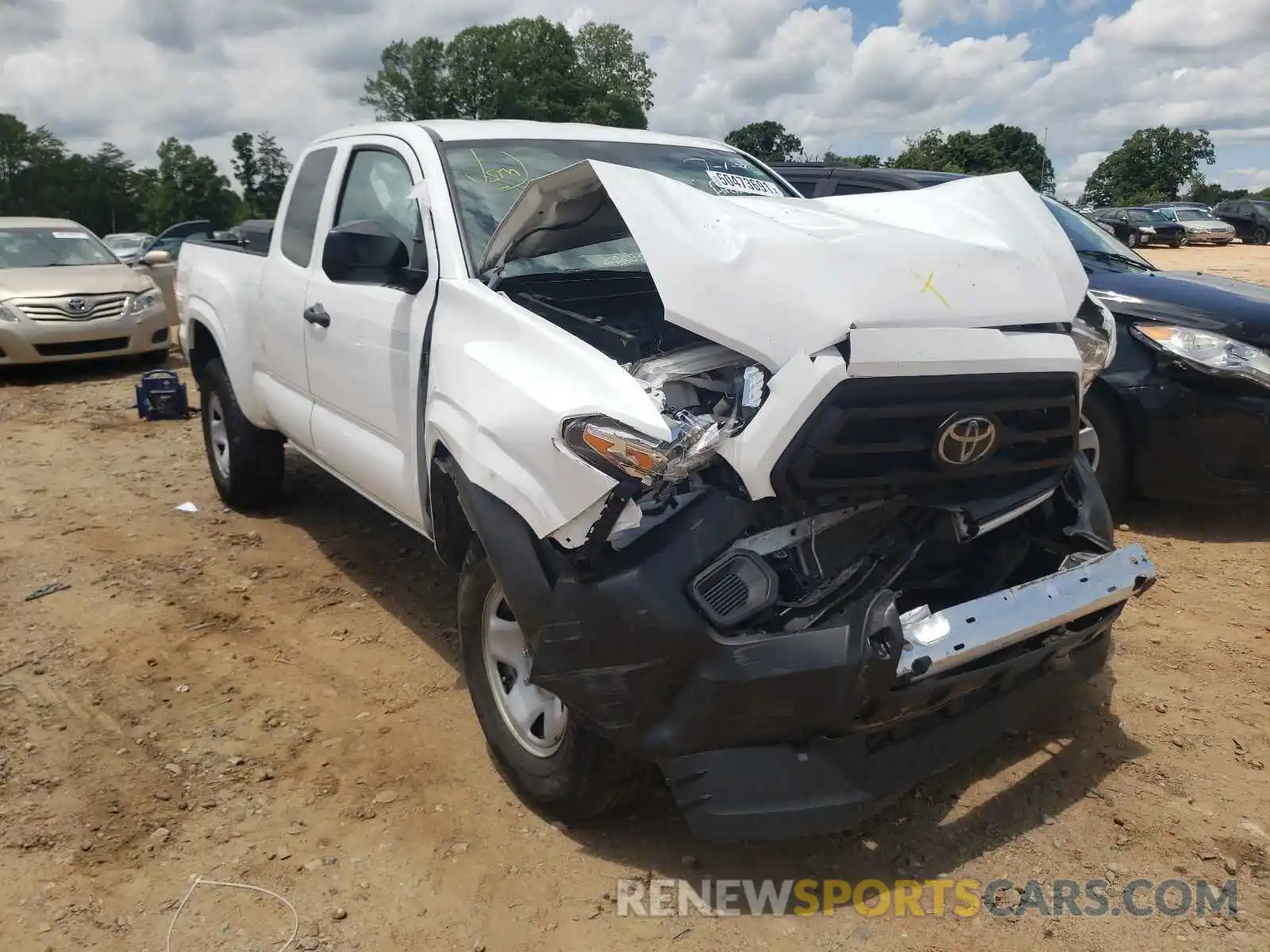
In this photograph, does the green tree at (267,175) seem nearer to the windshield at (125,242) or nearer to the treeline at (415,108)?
the treeline at (415,108)

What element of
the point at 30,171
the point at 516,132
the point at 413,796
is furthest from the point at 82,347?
the point at 30,171

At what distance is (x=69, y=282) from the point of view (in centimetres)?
1019

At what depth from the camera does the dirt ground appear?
2.48 m

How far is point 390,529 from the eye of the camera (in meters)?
5.35

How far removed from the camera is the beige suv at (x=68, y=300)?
383 inches

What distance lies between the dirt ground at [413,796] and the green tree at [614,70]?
62580mm

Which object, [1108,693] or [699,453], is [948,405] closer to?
[699,453]

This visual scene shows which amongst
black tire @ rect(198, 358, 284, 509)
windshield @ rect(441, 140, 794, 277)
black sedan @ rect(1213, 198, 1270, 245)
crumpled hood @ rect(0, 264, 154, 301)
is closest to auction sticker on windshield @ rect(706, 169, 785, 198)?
windshield @ rect(441, 140, 794, 277)

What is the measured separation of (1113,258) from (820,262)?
4.11 metres

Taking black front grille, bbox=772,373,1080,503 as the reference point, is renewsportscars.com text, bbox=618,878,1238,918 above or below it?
below

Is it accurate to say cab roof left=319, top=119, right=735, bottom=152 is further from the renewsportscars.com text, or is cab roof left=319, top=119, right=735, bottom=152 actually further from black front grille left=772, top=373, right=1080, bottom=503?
the renewsportscars.com text

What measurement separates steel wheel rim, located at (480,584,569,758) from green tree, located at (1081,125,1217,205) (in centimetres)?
6560

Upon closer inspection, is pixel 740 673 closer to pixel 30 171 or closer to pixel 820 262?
pixel 820 262

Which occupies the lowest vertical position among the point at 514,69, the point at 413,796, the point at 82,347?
the point at 413,796
